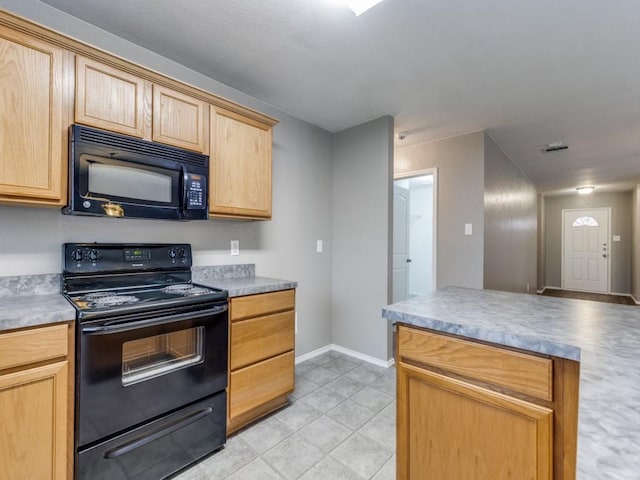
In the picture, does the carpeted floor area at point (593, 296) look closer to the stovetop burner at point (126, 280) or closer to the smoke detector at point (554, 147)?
the smoke detector at point (554, 147)

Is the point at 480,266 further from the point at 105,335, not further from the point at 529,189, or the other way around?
the point at 529,189

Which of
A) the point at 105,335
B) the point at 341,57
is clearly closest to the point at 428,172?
the point at 341,57

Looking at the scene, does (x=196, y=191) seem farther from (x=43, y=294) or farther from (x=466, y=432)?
(x=466, y=432)

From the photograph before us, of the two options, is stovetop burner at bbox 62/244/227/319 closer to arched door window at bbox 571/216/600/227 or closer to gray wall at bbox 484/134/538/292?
gray wall at bbox 484/134/538/292

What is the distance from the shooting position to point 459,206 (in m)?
3.45

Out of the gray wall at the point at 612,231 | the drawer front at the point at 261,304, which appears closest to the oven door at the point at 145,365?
the drawer front at the point at 261,304

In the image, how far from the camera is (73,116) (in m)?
1.51

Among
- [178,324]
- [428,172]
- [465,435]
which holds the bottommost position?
[465,435]

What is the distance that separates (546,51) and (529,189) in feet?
15.8

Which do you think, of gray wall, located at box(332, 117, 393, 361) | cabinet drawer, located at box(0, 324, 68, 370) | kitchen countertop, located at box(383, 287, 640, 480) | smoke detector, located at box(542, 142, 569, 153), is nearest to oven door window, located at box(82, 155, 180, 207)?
cabinet drawer, located at box(0, 324, 68, 370)

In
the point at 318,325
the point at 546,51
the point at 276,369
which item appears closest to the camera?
the point at 546,51

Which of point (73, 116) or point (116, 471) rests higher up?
point (73, 116)

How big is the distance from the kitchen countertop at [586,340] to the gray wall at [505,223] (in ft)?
7.61

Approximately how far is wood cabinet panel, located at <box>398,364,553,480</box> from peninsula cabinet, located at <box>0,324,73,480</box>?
139cm
